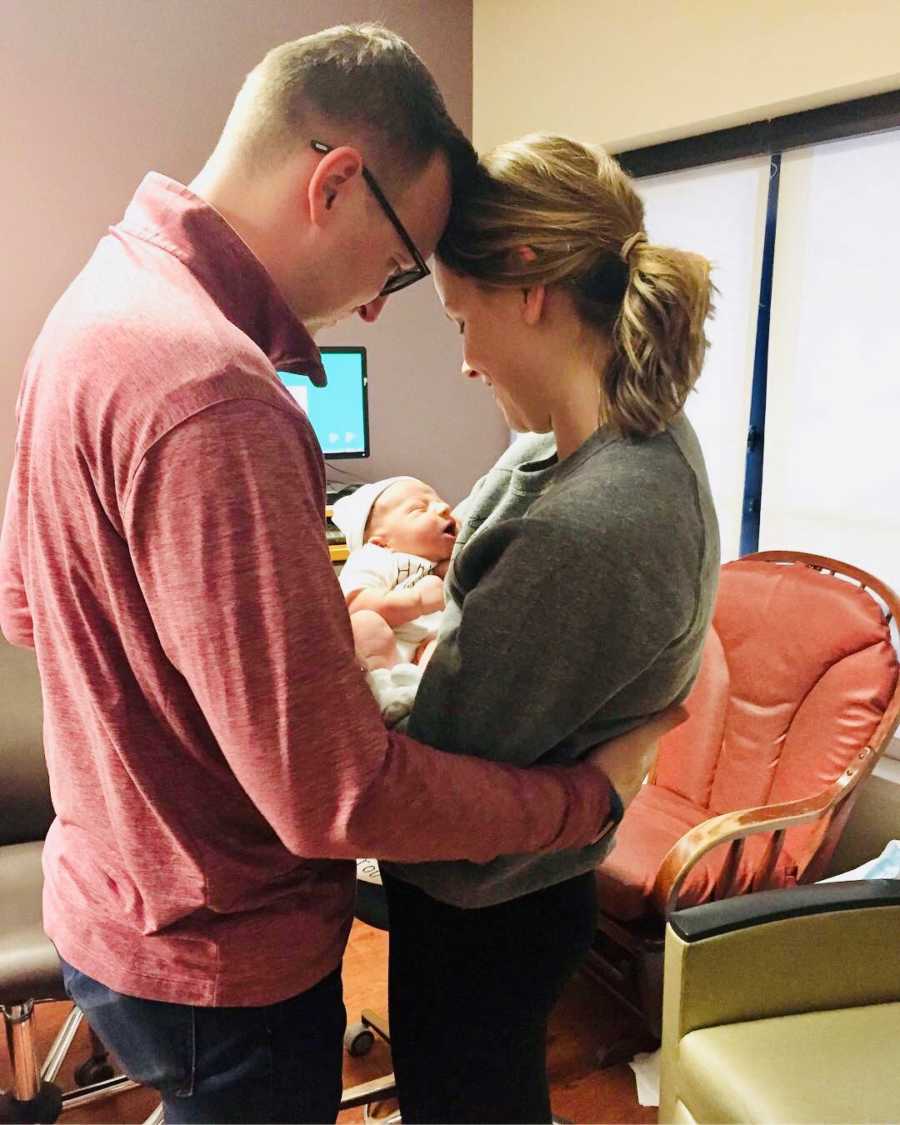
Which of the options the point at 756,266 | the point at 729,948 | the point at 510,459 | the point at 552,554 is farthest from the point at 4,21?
the point at 729,948

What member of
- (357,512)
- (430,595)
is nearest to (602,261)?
(430,595)

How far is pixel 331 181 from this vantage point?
80 cm

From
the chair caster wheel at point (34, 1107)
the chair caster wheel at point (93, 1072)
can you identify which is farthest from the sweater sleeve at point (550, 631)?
the chair caster wheel at point (93, 1072)

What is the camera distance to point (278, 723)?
672 millimetres

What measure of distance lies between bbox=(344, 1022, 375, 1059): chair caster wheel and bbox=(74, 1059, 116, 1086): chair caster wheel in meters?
0.50

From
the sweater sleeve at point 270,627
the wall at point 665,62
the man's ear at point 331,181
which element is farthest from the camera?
the wall at point 665,62

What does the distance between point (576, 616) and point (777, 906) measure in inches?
42.8

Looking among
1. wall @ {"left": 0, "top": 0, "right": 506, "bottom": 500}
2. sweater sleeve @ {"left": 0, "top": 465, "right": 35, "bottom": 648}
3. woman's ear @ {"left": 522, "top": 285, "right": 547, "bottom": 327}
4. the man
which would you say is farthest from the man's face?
wall @ {"left": 0, "top": 0, "right": 506, "bottom": 500}

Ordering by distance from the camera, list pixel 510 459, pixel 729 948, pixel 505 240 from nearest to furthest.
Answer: pixel 505 240
pixel 510 459
pixel 729 948

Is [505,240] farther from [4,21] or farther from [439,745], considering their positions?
[4,21]

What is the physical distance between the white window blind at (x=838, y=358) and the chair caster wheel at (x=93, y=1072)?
226cm

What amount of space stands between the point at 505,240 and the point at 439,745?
0.51 meters

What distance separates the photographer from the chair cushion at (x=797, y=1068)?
141 centimetres

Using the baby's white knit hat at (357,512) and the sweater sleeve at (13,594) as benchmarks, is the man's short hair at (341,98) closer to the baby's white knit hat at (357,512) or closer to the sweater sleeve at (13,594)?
the sweater sleeve at (13,594)
